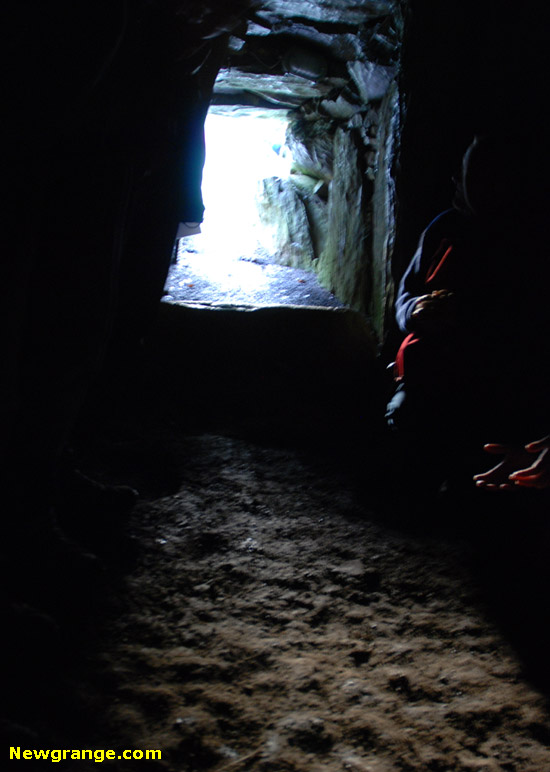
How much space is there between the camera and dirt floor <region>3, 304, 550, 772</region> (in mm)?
→ 1142

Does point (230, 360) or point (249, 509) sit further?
point (230, 360)

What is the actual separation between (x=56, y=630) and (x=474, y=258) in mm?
2250

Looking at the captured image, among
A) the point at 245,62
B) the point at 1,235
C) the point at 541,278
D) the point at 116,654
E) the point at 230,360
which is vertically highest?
the point at 245,62

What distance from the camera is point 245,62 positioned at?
13.8ft

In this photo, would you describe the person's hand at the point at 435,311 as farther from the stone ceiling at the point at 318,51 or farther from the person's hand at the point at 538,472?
the stone ceiling at the point at 318,51

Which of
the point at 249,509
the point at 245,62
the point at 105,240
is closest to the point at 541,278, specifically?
the point at 249,509

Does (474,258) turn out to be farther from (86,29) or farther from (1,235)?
(1,235)

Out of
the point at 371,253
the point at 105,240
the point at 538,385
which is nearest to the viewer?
the point at 105,240

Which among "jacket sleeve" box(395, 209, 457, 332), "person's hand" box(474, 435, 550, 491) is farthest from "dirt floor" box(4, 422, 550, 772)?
"jacket sleeve" box(395, 209, 457, 332)

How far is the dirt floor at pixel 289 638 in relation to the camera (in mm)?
1142

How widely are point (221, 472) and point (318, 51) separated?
3.80 meters

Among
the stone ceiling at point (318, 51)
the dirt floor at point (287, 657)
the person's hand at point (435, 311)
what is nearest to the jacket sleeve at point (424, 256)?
the person's hand at point (435, 311)

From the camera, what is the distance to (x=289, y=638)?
150 centimetres

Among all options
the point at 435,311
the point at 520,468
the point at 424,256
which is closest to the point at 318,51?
the point at 424,256
